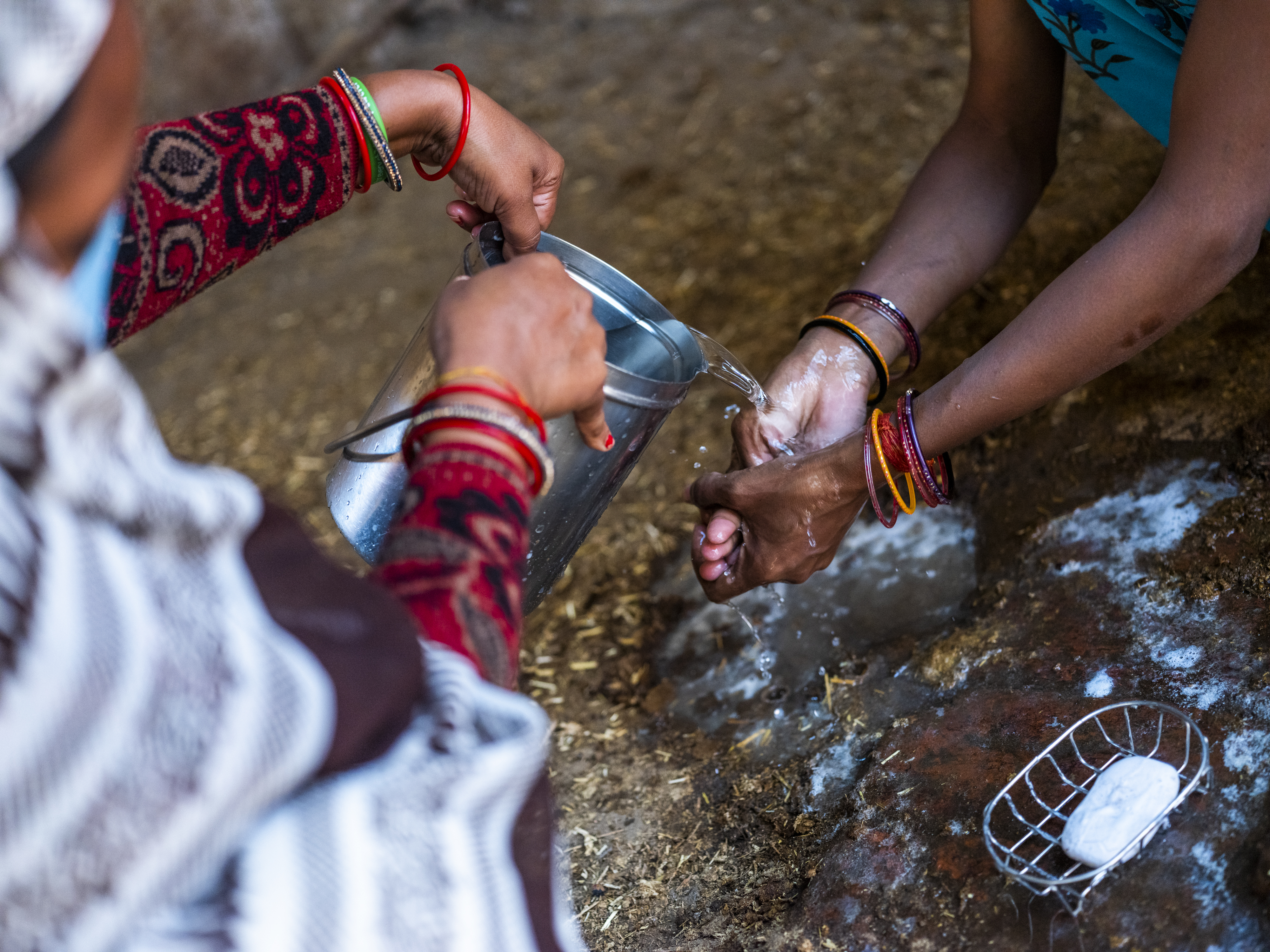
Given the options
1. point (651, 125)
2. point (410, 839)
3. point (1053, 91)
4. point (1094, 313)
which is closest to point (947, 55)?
point (651, 125)

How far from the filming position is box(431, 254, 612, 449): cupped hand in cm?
95

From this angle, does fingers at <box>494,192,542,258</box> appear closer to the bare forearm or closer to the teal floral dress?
the bare forearm

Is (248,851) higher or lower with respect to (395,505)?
higher

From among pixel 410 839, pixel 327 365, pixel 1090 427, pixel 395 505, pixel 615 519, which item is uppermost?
pixel 410 839

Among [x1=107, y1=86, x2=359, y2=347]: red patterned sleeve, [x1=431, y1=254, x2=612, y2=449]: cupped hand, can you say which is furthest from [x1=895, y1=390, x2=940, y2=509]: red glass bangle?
[x1=107, y1=86, x2=359, y2=347]: red patterned sleeve

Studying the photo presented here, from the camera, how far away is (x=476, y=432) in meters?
0.89

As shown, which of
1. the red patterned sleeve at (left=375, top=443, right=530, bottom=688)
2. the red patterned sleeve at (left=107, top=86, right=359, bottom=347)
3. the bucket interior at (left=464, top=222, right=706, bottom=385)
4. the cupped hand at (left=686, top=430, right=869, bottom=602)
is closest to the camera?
the red patterned sleeve at (left=375, top=443, right=530, bottom=688)

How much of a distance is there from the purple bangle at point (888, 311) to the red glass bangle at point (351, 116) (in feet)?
2.60

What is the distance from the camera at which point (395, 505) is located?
134 cm

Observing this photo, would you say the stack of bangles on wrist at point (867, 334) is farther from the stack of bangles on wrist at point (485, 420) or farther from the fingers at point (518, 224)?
the stack of bangles on wrist at point (485, 420)

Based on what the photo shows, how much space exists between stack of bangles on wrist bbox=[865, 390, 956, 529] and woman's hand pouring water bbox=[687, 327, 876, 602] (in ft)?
0.10

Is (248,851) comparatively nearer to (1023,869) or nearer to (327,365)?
(1023,869)

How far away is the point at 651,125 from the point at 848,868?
300 centimetres

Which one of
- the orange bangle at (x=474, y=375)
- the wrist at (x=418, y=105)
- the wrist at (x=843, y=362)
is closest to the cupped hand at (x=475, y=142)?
the wrist at (x=418, y=105)
